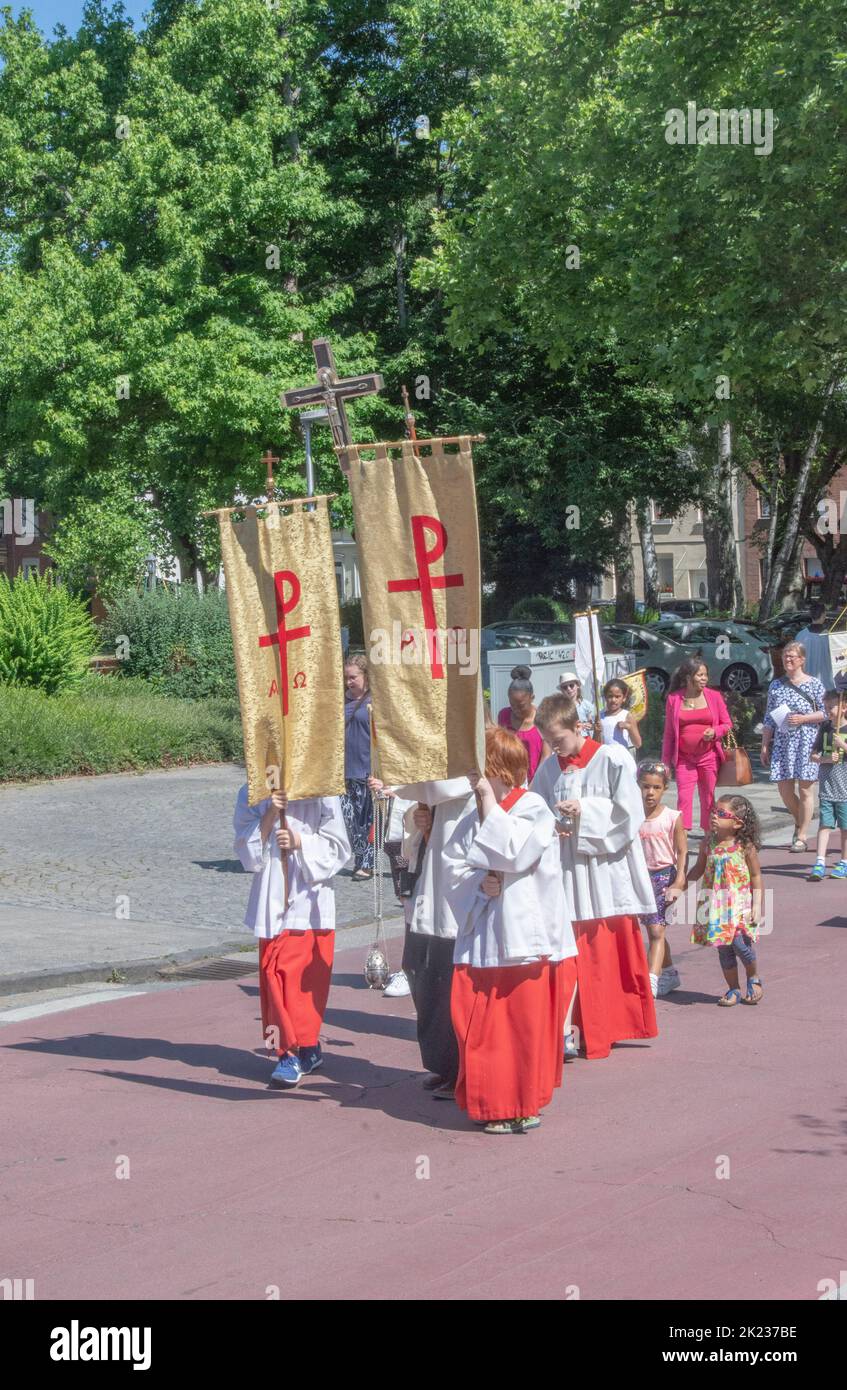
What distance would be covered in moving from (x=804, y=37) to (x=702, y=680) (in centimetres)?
932

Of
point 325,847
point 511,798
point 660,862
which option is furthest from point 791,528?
point 511,798

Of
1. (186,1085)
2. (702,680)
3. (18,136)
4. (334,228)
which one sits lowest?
(186,1085)

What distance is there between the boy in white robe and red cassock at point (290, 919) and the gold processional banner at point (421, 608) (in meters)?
0.91

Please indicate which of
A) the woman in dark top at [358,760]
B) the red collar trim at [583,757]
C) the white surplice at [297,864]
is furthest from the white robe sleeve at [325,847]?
the woman in dark top at [358,760]

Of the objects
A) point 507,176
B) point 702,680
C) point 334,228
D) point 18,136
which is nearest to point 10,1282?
point 702,680

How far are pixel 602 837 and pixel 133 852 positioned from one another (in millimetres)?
8716

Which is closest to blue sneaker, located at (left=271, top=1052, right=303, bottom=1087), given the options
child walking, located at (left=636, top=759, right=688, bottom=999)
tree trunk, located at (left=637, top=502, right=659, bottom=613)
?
child walking, located at (left=636, top=759, right=688, bottom=999)

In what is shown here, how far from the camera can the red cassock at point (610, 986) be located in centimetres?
765

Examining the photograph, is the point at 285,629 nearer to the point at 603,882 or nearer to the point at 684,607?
the point at 603,882

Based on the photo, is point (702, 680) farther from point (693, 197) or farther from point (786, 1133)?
point (693, 197)

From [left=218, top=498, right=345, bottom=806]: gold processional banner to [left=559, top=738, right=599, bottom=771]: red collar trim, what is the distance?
124 centimetres

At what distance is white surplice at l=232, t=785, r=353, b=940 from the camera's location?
7277 millimetres

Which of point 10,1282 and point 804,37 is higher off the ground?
point 804,37

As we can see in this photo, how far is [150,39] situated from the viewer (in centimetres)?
3400
